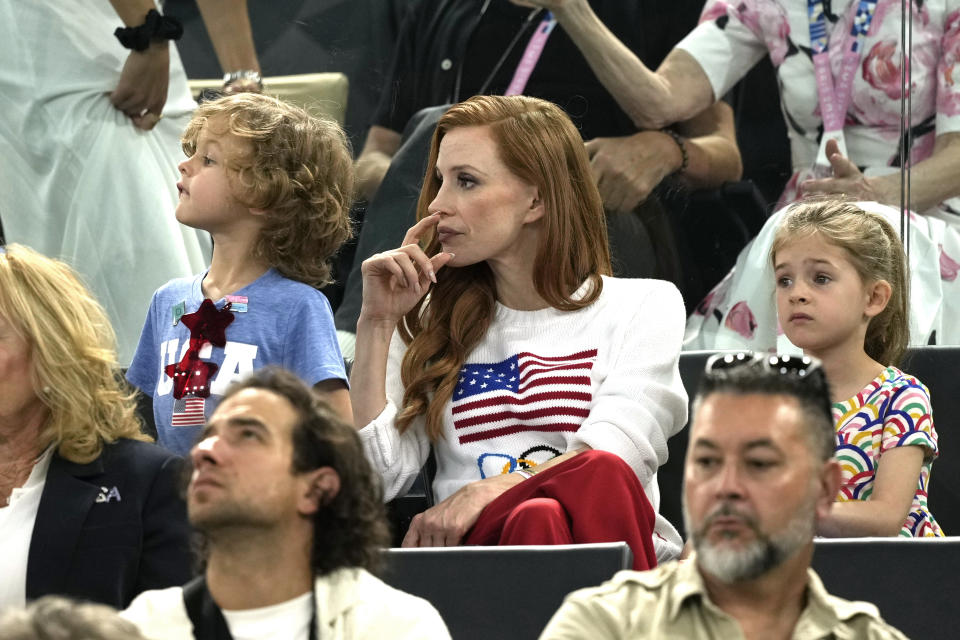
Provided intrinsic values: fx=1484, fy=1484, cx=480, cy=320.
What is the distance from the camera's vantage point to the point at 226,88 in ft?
12.7

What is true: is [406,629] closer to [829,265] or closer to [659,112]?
[829,265]

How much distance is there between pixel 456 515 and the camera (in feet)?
7.52

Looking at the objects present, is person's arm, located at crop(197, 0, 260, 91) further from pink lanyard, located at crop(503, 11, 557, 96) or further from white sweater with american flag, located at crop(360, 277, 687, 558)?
white sweater with american flag, located at crop(360, 277, 687, 558)

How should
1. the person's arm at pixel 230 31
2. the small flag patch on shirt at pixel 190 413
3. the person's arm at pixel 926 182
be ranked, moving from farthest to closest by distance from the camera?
the person's arm at pixel 230 31
the person's arm at pixel 926 182
the small flag patch on shirt at pixel 190 413

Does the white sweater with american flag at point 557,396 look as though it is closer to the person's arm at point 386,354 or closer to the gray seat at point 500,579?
the person's arm at point 386,354

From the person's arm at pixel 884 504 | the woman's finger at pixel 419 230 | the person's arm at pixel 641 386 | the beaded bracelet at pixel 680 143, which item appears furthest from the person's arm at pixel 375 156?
the person's arm at pixel 884 504

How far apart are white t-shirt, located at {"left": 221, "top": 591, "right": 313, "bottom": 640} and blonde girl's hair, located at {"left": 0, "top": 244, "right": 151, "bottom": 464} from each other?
54 centimetres

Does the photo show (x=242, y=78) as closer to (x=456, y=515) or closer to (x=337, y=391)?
(x=337, y=391)

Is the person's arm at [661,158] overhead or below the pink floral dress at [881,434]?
overhead

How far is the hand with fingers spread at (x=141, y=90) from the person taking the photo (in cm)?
382

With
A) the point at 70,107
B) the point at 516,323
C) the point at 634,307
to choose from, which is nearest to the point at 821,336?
the point at 634,307

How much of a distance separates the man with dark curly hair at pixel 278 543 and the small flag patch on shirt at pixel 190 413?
76 centimetres

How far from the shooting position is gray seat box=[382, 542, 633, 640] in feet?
6.34

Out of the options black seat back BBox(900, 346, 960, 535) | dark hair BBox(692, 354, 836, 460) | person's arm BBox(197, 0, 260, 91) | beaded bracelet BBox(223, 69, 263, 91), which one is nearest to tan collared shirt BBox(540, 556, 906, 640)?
dark hair BBox(692, 354, 836, 460)
